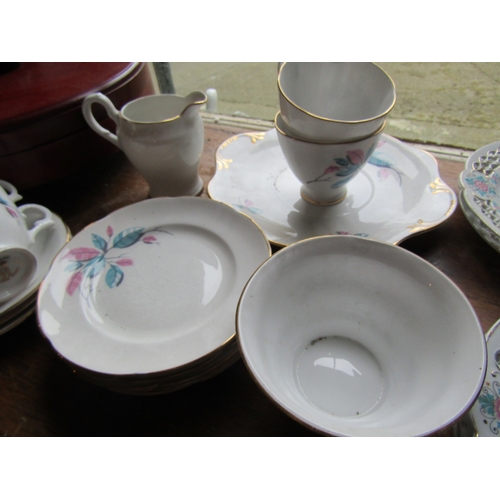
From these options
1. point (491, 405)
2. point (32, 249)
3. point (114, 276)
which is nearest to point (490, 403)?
point (491, 405)

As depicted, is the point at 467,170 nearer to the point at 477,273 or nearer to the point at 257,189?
the point at 477,273

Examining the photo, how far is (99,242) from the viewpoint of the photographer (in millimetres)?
420

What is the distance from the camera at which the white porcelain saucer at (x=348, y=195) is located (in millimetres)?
443

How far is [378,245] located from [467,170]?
235 millimetres

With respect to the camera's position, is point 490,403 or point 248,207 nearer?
point 490,403

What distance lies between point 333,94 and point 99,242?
0.36 meters

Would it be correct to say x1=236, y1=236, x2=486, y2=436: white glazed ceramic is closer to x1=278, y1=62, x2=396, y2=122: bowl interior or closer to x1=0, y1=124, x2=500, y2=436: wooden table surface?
x1=0, y1=124, x2=500, y2=436: wooden table surface

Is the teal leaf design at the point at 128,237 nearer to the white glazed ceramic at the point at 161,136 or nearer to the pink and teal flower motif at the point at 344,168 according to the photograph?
the white glazed ceramic at the point at 161,136

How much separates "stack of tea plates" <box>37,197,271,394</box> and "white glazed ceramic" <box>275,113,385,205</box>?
9 cm

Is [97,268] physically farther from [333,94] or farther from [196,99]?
[333,94]

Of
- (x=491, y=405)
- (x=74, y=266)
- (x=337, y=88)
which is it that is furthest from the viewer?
(x=337, y=88)

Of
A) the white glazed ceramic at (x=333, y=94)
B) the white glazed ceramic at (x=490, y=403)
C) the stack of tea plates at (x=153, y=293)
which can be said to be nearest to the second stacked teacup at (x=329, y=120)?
the white glazed ceramic at (x=333, y=94)

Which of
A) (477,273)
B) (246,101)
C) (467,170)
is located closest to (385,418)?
(477,273)

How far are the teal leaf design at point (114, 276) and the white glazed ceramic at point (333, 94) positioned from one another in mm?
245
